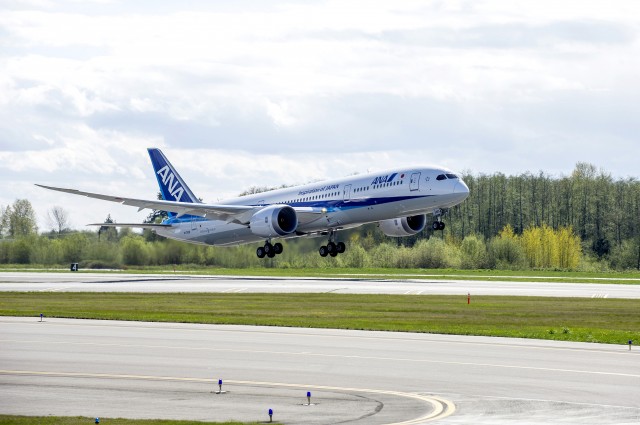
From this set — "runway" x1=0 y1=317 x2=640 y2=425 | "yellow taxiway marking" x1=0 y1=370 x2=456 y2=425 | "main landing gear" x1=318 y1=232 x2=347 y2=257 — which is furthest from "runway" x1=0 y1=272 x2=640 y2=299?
"yellow taxiway marking" x1=0 y1=370 x2=456 y2=425

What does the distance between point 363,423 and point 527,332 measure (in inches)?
677

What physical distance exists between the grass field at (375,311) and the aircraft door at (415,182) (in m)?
13.5

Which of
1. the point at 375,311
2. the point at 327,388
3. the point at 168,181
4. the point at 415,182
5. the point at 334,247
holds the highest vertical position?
the point at 168,181

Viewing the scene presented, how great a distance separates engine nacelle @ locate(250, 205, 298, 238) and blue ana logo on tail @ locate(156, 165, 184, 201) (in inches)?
586

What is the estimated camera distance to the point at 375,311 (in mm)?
41469

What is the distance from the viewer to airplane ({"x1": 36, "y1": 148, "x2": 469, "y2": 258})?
62.7m

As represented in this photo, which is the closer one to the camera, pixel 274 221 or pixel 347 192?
pixel 347 192

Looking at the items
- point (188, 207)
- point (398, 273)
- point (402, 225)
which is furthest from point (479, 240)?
point (188, 207)

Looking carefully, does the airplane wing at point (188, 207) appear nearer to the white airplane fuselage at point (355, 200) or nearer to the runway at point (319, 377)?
the white airplane fuselage at point (355, 200)

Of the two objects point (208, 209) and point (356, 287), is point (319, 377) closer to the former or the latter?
point (356, 287)

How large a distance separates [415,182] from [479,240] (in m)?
46.7

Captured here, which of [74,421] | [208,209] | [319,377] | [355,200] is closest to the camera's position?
[74,421]

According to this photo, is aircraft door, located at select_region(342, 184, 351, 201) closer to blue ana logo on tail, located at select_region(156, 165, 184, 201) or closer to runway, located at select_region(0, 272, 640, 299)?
runway, located at select_region(0, 272, 640, 299)

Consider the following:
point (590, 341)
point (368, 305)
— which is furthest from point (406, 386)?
point (368, 305)
